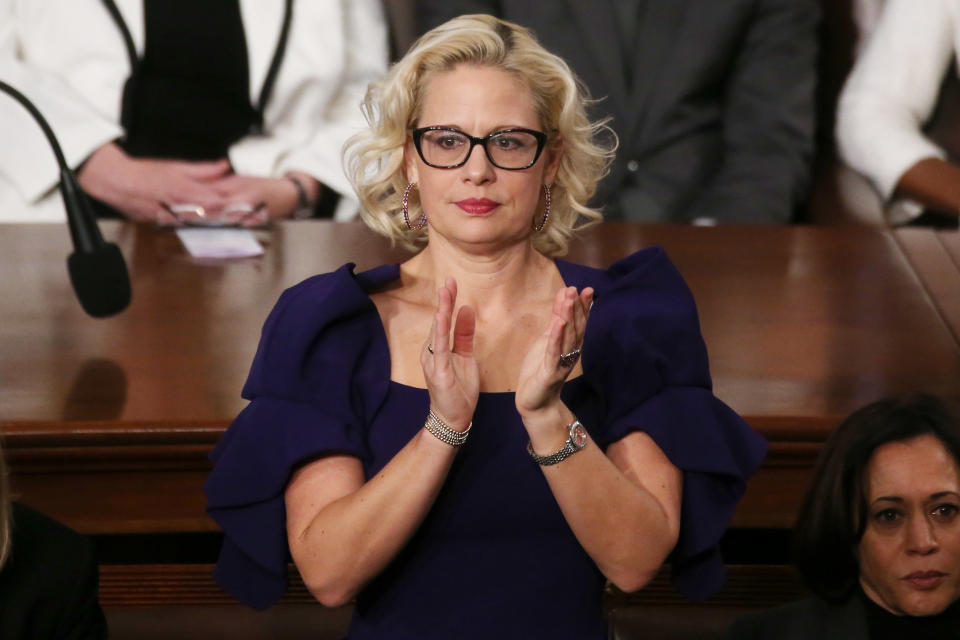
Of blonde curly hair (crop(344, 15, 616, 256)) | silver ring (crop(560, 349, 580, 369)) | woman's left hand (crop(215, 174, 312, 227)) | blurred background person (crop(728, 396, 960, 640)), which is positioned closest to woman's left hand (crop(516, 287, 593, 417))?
silver ring (crop(560, 349, 580, 369))

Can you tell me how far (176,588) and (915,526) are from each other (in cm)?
81

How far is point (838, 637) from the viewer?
1337 mm

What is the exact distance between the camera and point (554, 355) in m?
1.04

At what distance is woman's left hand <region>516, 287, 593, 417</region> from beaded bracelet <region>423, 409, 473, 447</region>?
57 millimetres

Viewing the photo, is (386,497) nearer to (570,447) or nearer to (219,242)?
(570,447)

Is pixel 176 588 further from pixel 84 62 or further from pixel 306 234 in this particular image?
pixel 84 62

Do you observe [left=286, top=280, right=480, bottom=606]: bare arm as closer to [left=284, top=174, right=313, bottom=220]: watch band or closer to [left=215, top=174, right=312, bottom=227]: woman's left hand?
[left=215, top=174, right=312, bottom=227]: woman's left hand

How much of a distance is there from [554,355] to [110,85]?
1653 mm

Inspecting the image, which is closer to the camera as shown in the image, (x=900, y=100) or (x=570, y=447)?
(x=570, y=447)

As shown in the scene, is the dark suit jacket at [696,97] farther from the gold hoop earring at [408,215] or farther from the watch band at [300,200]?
the gold hoop earring at [408,215]

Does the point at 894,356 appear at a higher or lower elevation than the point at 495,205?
lower

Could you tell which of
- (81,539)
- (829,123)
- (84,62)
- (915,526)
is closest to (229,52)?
(84,62)

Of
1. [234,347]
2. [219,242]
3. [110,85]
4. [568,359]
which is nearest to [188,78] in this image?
[110,85]

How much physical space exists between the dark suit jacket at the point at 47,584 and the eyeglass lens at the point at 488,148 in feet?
1.62
